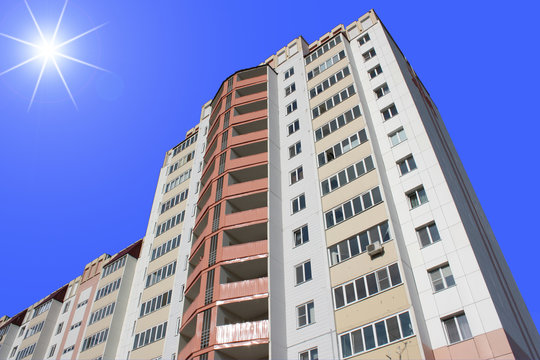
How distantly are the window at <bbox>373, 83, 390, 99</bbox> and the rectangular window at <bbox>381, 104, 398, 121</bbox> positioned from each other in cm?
196

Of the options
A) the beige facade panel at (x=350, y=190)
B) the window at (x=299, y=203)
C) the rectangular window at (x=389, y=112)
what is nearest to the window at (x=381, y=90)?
the rectangular window at (x=389, y=112)

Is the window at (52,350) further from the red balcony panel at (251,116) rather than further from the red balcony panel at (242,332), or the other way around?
the red balcony panel at (251,116)

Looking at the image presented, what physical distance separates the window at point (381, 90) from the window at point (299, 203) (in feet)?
36.9

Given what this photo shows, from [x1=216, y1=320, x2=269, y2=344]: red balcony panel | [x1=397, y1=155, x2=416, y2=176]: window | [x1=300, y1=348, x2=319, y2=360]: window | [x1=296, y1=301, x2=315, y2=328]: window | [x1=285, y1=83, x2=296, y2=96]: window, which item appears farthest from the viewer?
[x1=285, y1=83, x2=296, y2=96]: window

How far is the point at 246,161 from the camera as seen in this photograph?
131 feet

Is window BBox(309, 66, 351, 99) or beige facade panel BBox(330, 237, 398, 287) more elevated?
window BBox(309, 66, 351, 99)

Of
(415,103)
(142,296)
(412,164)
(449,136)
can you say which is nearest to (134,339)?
(142,296)

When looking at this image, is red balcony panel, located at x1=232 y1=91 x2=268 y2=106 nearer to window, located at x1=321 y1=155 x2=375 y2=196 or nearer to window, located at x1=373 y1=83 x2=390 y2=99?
window, located at x1=373 y1=83 x2=390 y2=99

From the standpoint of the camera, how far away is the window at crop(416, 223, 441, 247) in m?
27.2

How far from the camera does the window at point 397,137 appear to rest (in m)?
33.8

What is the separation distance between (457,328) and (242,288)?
1396 cm

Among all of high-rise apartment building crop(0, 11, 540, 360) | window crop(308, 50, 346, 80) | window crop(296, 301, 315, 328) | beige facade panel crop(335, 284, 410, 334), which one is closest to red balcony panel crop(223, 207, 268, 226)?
high-rise apartment building crop(0, 11, 540, 360)

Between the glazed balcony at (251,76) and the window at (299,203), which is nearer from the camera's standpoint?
the window at (299,203)

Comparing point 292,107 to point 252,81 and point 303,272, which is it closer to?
point 252,81
